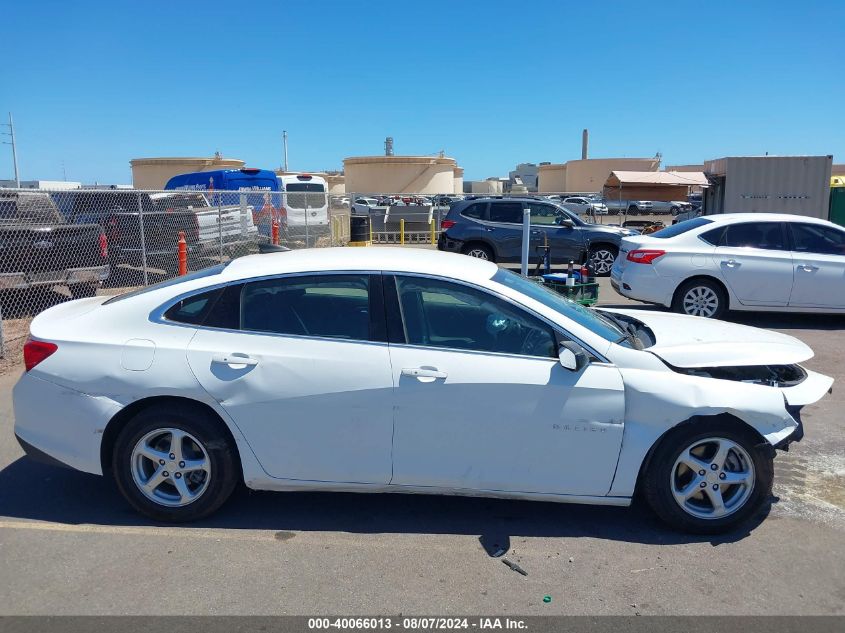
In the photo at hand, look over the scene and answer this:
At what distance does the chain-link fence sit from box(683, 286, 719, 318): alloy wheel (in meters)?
8.01

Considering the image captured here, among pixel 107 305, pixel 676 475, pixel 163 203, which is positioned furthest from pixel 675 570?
pixel 163 203

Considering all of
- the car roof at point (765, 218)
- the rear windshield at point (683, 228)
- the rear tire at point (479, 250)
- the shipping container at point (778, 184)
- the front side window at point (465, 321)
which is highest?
the shipping container at point (778, 184)

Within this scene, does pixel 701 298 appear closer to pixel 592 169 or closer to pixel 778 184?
pixel 778 184

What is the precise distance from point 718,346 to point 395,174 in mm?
53993

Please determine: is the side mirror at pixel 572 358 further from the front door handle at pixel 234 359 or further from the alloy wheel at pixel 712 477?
the front door handle at pixel 234 359

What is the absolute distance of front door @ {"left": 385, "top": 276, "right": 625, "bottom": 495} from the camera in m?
3.66

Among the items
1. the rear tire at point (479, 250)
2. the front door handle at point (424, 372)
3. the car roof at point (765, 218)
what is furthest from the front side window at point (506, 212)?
the front door handle at point (424, 372)

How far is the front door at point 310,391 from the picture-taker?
3.72 m

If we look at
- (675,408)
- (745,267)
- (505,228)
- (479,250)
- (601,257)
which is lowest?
(601,257)

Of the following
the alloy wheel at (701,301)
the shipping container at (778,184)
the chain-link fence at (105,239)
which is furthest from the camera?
the shipping container at (778,184)

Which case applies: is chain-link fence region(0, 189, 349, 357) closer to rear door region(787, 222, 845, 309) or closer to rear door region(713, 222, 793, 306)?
rear door region(713, 222, 793, 306)

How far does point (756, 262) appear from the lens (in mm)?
9484

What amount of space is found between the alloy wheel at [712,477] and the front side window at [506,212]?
38.4 ft

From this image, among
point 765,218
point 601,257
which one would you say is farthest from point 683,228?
point 601,257
